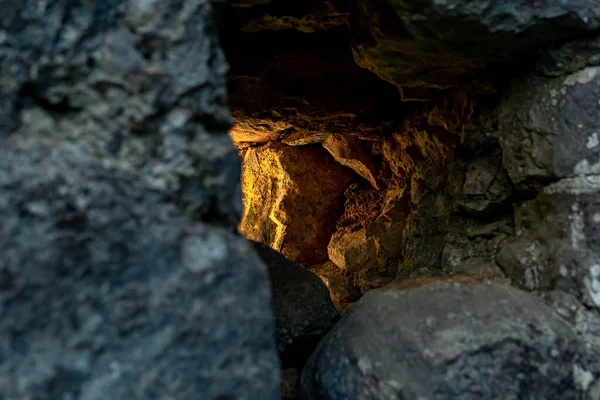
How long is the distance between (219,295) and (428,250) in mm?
1052

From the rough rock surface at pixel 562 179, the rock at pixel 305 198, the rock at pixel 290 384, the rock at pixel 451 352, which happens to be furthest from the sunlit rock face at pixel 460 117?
the rock at pixel 290 384

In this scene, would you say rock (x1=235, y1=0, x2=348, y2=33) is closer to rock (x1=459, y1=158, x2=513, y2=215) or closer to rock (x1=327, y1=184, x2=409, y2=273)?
rock (x1=459, y1=158, x2=513, y2=215)

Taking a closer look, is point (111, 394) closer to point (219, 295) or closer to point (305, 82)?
point (219, 295)

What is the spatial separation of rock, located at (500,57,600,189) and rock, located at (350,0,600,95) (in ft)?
0.32

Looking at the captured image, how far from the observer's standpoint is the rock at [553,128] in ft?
3.71

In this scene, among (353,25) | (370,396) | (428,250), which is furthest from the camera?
(428,250)

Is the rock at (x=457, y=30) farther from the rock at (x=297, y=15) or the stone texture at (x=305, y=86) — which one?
the stone texture at (x=305, y=86)

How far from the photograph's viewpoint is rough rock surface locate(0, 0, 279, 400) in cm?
63

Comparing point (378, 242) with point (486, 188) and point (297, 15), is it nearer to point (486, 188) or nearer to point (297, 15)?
point (486, 188)

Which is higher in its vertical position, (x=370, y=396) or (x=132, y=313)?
(x=132, y=313)

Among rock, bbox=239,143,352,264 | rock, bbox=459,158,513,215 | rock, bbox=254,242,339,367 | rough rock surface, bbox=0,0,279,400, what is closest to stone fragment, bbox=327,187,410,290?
rock, bbox=239,143,352,264

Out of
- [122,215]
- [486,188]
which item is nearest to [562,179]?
[486,188]

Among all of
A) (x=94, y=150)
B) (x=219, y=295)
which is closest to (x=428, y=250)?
(x=219, y=295)

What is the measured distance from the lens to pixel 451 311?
1014mm
